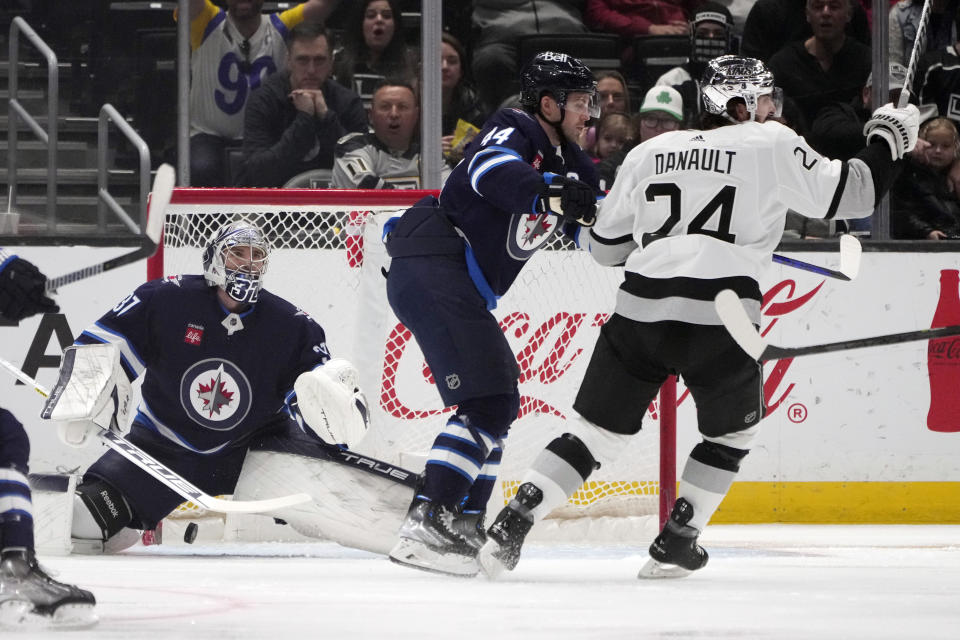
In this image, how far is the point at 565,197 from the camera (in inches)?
123

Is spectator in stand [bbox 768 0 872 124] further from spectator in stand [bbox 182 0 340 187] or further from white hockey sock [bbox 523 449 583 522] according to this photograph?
white hockey sock [bbox 523 449 583 522]

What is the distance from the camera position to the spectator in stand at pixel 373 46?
567 centimetres

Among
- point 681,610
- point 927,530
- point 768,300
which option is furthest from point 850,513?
point 681,610

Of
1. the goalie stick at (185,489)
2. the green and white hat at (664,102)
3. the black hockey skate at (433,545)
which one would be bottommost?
the black hockey skate at (433,545)

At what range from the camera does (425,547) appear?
3.11 m

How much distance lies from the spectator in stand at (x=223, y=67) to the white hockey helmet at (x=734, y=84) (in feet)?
7.86

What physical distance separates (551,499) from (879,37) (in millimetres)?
2710

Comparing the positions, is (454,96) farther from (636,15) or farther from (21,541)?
(21,541)

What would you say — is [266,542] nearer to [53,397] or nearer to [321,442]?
[321,442]

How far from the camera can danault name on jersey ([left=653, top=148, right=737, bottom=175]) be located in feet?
10.2

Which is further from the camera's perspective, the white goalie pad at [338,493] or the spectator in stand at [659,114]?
the spectator in stand at [659,114]

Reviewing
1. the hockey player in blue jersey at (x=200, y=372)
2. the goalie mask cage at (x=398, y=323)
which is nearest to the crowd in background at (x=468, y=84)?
the goalie mask cage at (x=398, y=323)

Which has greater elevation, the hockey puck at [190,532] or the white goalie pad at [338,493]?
the white goalie pad at [338,493]

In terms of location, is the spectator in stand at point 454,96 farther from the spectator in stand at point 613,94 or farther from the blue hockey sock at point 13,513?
the blue hockey sock at point 13,513
